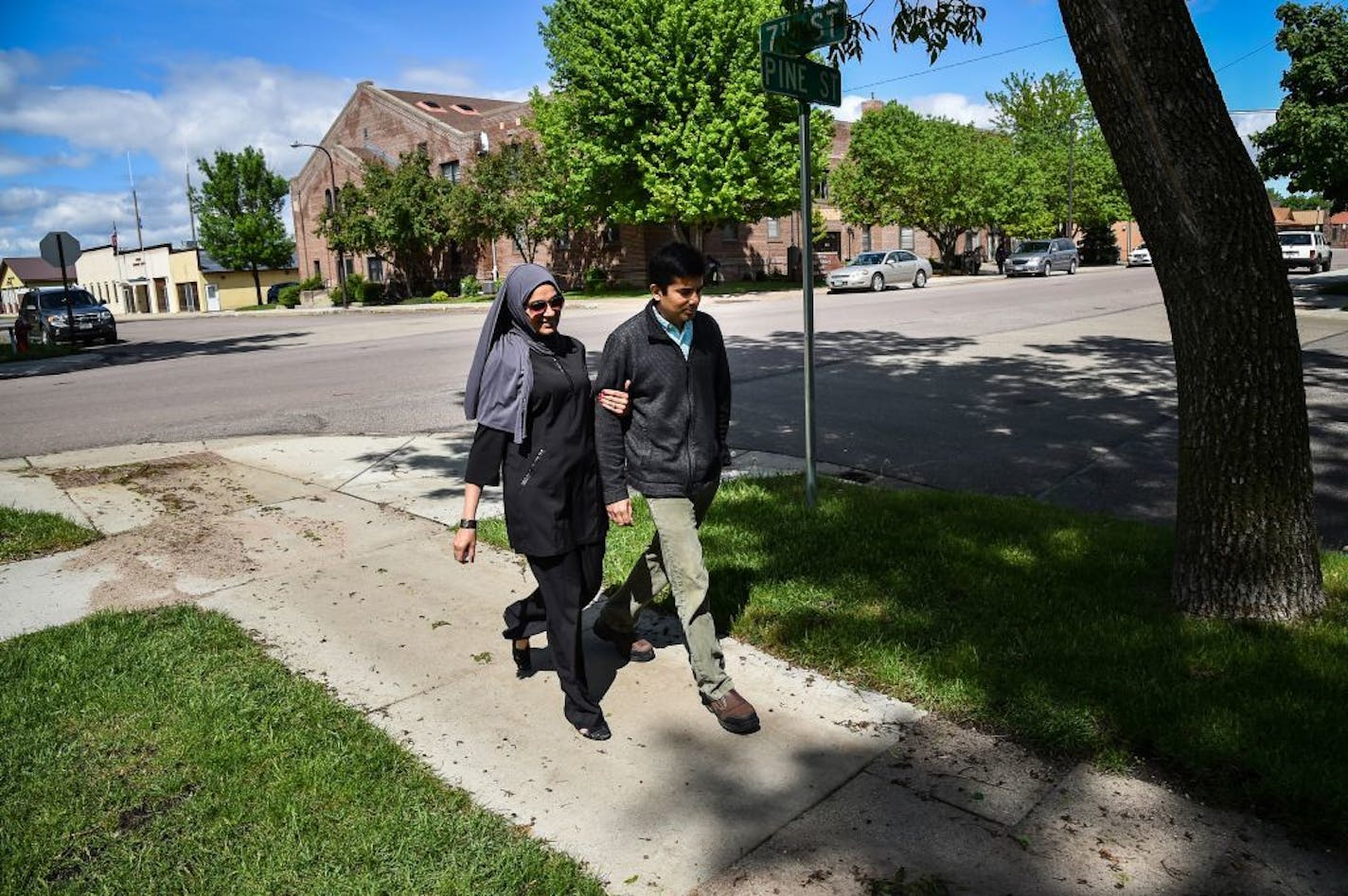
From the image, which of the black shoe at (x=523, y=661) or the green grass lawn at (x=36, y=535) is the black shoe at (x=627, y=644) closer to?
the black shoe at (x=523, y=661)

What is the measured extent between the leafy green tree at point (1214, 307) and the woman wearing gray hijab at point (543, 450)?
2393mm

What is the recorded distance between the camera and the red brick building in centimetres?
4300

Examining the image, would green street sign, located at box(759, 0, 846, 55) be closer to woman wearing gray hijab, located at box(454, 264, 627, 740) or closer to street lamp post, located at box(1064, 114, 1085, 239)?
woman wearing gray hijab, located at box(454, 264, 627, 740)

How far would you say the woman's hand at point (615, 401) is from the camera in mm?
3605

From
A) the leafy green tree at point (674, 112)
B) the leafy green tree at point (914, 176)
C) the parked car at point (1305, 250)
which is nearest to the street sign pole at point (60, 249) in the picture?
the leafy green tree at point (674, 112)

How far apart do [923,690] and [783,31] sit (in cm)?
378

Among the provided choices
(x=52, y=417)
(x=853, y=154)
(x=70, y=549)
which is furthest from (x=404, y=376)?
(x=853, y=154)

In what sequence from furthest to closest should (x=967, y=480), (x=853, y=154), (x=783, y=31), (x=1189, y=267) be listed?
(x=853, y=154) < (x=967, y=480) < (x=783, y=31) < (x=1189, y=267)

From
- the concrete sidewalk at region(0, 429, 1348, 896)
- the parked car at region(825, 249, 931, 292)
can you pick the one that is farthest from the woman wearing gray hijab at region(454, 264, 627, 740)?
the parked car at region(825, 249, 931, 292)

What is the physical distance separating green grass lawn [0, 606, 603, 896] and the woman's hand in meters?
1.47

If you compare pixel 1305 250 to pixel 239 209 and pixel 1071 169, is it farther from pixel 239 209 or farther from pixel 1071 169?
pixel 239 209

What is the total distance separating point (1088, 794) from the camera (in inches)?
120

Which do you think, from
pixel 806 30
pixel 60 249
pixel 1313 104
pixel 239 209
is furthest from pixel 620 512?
pixel 239 209

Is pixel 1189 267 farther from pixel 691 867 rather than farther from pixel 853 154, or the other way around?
pixel 853 154
